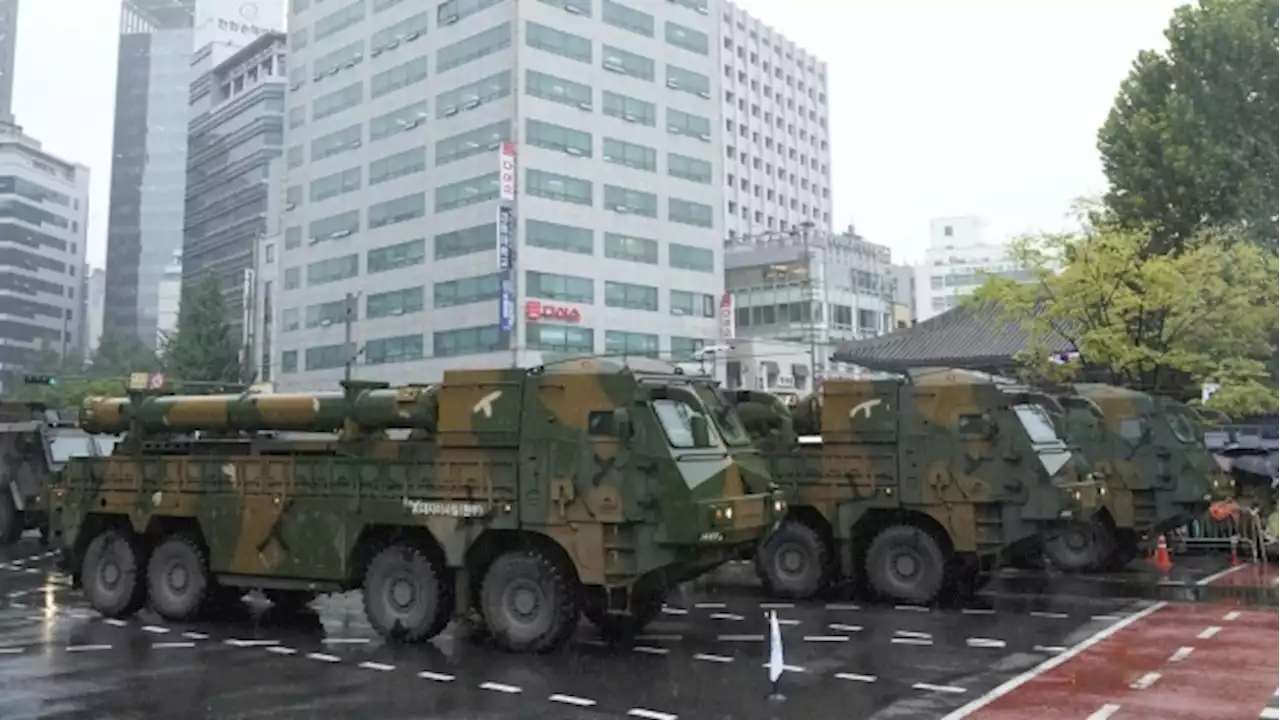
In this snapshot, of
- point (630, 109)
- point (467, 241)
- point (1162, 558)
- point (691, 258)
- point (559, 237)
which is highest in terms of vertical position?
point (630, 109)

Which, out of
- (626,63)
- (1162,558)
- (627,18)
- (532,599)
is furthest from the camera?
(627,18)

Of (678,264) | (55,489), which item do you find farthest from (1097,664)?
(678,264)

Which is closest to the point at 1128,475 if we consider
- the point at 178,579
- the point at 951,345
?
the point at 951,345

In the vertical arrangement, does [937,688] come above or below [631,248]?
below

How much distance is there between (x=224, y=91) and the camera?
9638 centimetres

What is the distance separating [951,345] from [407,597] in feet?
73.9

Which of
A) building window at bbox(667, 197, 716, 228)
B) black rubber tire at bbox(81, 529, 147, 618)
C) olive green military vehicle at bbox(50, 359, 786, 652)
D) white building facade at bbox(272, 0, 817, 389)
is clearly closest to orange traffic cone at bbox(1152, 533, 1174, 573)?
olive green military vehicle at bbox(50, 359, 786, 652)

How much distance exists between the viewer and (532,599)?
11.6 metres

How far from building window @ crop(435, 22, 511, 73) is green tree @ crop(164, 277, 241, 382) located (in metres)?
16.8

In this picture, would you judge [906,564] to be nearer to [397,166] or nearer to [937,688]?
[937,688]

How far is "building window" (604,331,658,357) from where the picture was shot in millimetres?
52500

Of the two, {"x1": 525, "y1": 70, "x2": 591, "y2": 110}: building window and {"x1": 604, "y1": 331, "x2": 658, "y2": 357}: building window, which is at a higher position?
{"x1": 525, "y1": 70, "x2": 591, "y2": 110}: building window

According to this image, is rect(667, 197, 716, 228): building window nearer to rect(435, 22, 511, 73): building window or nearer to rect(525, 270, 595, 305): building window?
rect(525, 270, 595, 305): building window

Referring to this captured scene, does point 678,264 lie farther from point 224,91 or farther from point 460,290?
point 224,91
